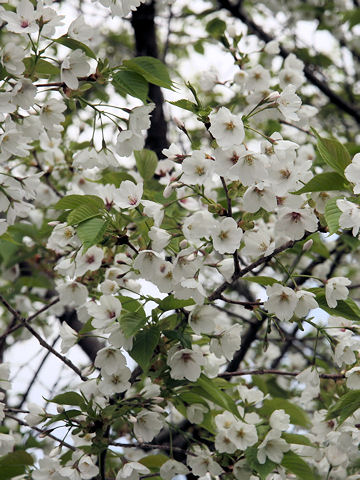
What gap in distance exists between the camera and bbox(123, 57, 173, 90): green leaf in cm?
201

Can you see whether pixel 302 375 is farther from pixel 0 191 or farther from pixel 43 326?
pixel 43 326

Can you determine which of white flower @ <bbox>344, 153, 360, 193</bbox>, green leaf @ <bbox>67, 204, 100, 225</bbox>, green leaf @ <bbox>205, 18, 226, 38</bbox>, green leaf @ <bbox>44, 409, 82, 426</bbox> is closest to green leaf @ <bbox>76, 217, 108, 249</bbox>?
green leaf @ <bbox>67, 204, 100, 225</bbox>

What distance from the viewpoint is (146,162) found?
8.85 feet

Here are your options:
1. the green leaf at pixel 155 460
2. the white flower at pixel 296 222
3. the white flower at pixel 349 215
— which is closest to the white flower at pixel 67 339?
the green leaf at pixel 155 460

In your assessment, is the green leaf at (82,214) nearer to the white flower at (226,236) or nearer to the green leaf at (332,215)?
the white flower at (226,236)

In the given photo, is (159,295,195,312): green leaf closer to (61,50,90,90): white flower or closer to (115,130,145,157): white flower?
(115,130,145,157): white flower

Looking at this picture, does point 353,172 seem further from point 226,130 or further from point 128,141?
point 128,141

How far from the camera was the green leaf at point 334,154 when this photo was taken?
6.11 feet

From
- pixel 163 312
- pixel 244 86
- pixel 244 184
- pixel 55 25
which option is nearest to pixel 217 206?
pixel 244 184

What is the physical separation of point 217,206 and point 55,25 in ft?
2.66

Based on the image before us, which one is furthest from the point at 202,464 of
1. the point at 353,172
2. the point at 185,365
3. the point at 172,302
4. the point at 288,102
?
the point at 288,102

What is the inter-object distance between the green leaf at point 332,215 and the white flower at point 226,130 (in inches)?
12.6

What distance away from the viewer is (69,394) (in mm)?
2070

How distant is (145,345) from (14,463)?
878mm
